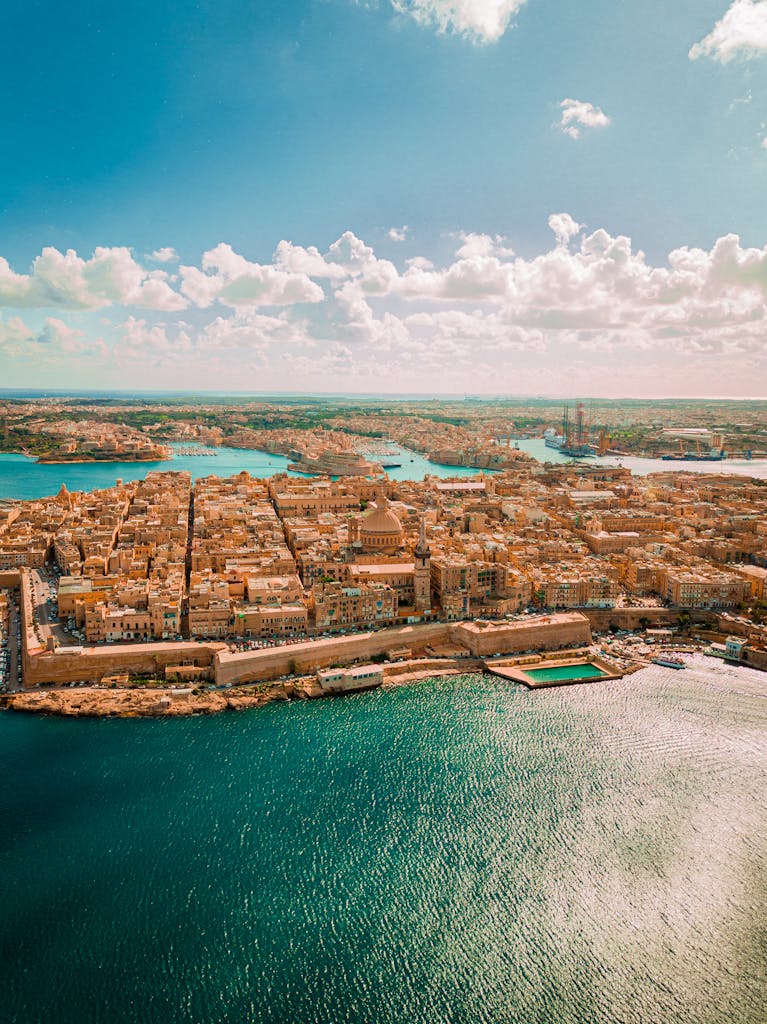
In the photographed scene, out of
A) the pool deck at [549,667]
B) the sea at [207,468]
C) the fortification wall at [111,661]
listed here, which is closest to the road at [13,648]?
the fortification wall at [111,661]

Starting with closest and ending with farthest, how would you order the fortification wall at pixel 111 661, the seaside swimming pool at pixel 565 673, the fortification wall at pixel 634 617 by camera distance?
1. the fortification wall at pixel 111 661
2. the seaside swimming pool at pixel 565 673
3. the fortification wall at pixel 634 617

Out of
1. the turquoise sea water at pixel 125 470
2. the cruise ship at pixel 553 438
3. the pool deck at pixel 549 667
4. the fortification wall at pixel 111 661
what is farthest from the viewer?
the cruise ship at pixel 553 438

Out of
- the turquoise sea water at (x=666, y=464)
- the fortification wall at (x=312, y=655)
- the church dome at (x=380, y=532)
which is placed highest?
the church dome at (x=380, y=532)

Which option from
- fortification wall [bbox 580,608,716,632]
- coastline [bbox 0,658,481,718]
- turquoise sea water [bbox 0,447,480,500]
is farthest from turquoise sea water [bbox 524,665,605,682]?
turquoise sea water [bbox 0,447,480,500]

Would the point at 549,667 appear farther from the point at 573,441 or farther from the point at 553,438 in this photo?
the point at 553,438

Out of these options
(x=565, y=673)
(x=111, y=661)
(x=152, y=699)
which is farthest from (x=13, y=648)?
(x=565, y=673)

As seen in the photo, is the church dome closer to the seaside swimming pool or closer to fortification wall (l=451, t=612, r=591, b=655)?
fortification wall (l=451, t=612, r=591, b=655)

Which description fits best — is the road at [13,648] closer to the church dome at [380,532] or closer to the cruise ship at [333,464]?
the church dome at [380,532]

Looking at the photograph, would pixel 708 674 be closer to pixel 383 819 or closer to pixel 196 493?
pixel 383 819
